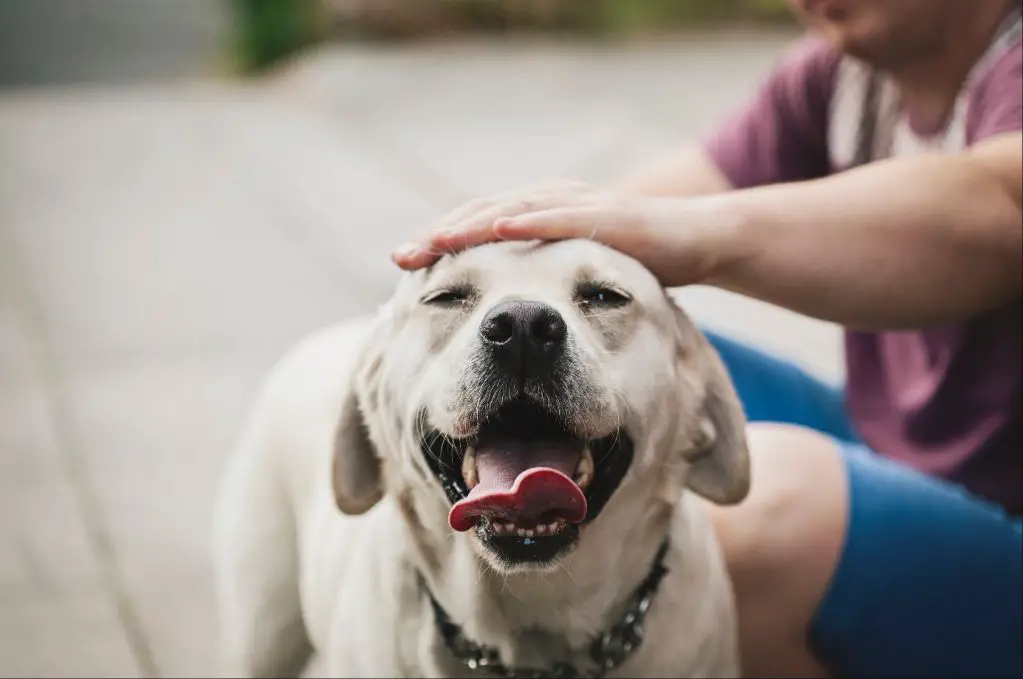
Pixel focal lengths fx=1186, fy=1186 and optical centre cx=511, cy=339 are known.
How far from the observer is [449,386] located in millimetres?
1642

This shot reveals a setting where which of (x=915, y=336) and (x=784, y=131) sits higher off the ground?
(x=784, y=131)

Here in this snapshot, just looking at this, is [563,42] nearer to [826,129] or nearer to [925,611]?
[826,129]

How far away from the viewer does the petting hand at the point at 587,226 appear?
171cm

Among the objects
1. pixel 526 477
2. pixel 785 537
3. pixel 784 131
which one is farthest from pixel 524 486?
pixel 784 131

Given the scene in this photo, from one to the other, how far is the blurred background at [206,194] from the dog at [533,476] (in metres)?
0.92

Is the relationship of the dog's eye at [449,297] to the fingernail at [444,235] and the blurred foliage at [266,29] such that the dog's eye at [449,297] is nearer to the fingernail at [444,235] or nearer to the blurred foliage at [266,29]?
the fingernail at [444,235]

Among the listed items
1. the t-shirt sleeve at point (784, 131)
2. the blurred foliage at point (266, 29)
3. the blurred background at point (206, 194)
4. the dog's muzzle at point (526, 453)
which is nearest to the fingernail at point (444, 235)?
the dog's muzzle at point (526, 453)

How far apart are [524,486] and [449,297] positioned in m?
0.34

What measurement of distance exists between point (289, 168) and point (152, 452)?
276cm

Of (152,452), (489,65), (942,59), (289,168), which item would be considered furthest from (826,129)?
(489,65)

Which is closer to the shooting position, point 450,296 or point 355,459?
point 450,296

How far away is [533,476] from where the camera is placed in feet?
5.07

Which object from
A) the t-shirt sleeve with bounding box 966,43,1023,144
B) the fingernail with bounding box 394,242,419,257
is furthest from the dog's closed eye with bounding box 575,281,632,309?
the t-shirt sleeve with bounding box 966,43,1023,144

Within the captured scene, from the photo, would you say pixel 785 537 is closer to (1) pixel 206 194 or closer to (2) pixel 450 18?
(1) pixel 206 194
